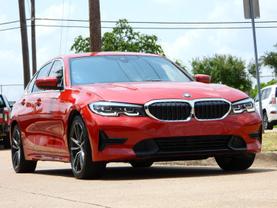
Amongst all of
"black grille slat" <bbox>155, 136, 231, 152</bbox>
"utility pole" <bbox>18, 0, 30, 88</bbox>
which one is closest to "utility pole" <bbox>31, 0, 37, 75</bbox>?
"utility pole" <bbox>18, 0, 30, 88</bbox>

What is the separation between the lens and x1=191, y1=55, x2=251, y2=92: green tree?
3802 inches

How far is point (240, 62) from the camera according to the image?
3831 inches

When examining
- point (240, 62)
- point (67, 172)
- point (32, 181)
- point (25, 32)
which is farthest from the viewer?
point (240, 62)

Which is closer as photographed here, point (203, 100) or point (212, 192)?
point (212, 192)

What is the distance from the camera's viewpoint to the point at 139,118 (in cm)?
972

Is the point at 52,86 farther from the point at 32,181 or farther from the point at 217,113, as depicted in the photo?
the point at 217,113

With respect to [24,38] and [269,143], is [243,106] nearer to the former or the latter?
[269,143]

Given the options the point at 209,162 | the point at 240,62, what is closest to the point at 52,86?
the point at 209,162

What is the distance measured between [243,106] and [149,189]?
6.82ft

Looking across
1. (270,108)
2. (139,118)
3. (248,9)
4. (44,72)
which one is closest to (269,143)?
(248,9)

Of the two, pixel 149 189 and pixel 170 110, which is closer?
pixel 149 189

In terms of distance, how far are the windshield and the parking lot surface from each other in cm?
118

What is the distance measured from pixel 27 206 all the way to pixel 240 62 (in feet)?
297

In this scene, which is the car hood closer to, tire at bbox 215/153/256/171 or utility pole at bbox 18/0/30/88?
tire at bbox 215/153/256/171
